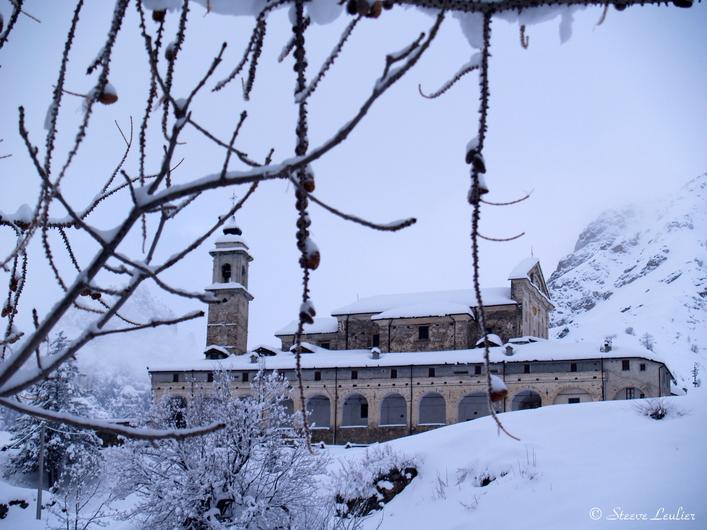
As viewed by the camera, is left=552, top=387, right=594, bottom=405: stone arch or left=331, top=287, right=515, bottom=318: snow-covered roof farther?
left=331, top=287, right=515, bottom=318: snow-covered roof

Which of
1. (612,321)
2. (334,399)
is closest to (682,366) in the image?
(612,321)

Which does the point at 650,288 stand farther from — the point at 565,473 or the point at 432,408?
the point at 565,473

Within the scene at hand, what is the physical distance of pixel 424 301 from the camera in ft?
127

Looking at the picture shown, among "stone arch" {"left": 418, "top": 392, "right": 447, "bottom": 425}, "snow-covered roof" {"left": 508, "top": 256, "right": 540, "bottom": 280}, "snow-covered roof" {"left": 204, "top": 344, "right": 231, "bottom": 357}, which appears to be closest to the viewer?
"stone arch" {"left": 418, "top": 392, "right": 447, "bottom": 425}

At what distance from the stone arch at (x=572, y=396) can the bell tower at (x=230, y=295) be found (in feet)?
62.8

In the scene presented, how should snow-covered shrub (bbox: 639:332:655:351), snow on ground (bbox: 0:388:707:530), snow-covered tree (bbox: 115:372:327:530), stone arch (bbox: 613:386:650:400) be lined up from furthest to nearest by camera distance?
snow-covered shrub (bbox: 639:332:655:351)
stone arch (bbox: 613:386:650:400)
snow-covered tree (bbox: 115:372:327:530)
snow on ground (bbox: 0:388:707:530)

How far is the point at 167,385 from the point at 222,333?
187 inches

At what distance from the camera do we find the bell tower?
38688 mm

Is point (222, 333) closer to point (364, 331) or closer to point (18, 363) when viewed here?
point (364, 331)

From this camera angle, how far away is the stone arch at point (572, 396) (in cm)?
3058

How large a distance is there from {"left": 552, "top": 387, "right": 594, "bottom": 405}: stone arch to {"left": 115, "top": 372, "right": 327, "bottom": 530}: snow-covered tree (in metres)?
16.7

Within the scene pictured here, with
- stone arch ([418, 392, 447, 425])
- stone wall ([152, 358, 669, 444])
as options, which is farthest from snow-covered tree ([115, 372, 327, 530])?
stone arch ([418, 392, 447, 425])

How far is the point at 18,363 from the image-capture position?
1618 mm

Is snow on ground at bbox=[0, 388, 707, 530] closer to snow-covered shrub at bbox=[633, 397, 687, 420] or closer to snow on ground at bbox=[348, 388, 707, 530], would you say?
snow on ground at bbox=[348, 388, 707, 530]
